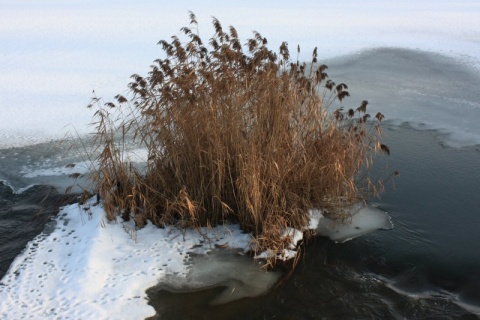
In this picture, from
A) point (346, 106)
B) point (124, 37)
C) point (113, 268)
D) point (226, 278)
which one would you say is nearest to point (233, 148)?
point (226, 278)

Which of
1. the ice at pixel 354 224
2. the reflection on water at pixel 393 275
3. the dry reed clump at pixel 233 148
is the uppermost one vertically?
the dry reed clump at pixel 233 148

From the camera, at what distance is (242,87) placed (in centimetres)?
354

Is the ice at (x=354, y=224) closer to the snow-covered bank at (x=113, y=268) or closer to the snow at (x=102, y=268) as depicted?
the snow-covered bank at (x=113, y=268)

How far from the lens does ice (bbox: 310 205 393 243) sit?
3.79 meters

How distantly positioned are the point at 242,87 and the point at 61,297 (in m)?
1.89

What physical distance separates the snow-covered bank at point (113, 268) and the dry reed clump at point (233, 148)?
160 millimetres

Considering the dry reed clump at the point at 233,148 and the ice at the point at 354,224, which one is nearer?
the dry reed clump at the point at 233,148

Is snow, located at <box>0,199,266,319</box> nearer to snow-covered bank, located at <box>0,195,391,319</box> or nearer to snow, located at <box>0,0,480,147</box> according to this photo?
snow-covered bank, located at <box>0,195,391,319</box>

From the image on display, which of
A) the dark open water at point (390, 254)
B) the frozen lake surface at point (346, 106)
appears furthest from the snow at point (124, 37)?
the dark open water at point (390, 254)

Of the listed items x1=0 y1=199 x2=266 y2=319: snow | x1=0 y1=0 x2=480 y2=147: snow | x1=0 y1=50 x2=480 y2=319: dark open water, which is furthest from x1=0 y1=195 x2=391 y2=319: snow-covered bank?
x1=0 y1=0 x2=480 y2=147: snow

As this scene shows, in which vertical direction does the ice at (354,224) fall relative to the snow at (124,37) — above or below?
below

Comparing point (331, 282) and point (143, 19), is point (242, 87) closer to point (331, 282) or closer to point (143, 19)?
point (331, 282)

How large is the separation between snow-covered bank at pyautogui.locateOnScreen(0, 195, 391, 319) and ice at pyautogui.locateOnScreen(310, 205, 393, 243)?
0.09ft

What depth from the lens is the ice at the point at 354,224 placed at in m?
3.79
